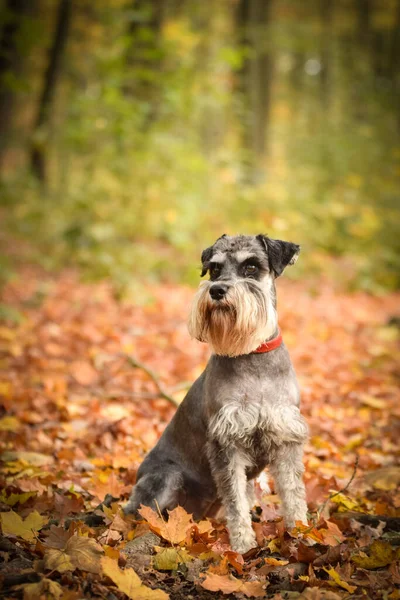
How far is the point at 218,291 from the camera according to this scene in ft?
11.1

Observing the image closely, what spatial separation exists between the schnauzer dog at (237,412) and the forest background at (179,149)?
6.81 meters

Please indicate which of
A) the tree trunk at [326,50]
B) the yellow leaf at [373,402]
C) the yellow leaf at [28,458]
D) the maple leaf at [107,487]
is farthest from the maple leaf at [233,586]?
the tree trunk at [326,50]

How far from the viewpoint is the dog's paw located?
321 centimetres

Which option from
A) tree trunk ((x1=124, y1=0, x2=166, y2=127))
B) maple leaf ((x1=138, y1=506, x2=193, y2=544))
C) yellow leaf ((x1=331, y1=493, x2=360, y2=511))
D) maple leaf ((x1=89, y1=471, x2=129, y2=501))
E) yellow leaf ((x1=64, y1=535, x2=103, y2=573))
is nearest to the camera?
yellow leaf ((x1=64, y1=535, x2=103, y2=573))

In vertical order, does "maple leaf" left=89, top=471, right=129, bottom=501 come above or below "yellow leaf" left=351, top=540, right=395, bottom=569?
above

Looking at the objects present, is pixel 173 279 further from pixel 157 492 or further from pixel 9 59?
pixel 157 492

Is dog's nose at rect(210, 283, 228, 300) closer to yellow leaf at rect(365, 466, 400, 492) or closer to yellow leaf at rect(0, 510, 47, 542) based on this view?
yellow leaf at rect(0, 510, 47, 542)

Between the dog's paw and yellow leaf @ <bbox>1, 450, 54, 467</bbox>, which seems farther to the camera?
yellow leaf @ <bbox>1, 450, 54, 467</bbox>

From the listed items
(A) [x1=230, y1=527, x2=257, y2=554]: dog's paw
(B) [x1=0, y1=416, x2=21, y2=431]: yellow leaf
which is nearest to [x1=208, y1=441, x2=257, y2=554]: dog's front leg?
(A) [x1=230, y1=527, x2=257, y2=554]: dog's paw

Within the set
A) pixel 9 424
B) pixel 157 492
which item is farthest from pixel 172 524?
pixel 9 424

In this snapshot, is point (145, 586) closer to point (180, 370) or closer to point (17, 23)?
point (180, 370)

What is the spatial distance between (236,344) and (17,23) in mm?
9351

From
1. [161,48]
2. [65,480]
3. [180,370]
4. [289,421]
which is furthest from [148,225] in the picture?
[289,421]

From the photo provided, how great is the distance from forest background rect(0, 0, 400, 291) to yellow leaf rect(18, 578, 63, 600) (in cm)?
799
